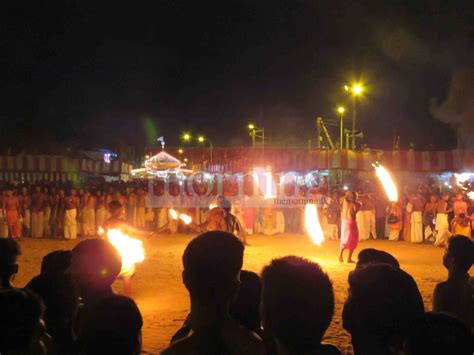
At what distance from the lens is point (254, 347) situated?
7.13 ft

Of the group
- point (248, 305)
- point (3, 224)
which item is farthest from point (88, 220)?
point (248, 305)

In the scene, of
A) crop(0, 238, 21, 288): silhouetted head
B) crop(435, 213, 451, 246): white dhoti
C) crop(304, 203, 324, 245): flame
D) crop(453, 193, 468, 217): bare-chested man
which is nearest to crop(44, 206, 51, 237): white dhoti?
crop(304, 203, 324, 245): flame

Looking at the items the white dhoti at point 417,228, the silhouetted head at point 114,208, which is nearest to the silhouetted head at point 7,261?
the silhouetted head at point 114,208

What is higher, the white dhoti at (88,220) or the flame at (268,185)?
the flame at (268,185)

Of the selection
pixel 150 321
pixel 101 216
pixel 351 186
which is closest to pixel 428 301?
pixel 150 321

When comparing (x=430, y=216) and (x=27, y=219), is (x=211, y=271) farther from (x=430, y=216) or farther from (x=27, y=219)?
(x=27, y=219)

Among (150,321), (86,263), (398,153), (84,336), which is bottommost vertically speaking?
(150,321)

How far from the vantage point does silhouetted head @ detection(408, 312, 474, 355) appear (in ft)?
6.25

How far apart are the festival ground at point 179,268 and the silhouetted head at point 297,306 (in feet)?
12.9

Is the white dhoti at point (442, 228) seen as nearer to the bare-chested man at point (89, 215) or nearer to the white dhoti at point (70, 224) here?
the bare-chested man at point (89, 215)

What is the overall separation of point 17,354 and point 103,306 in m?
0.50

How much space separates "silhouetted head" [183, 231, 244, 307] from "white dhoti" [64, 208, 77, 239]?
16104mm

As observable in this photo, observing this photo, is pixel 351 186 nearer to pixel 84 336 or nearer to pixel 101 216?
pixel 101 216

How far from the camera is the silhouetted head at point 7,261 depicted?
379cm
